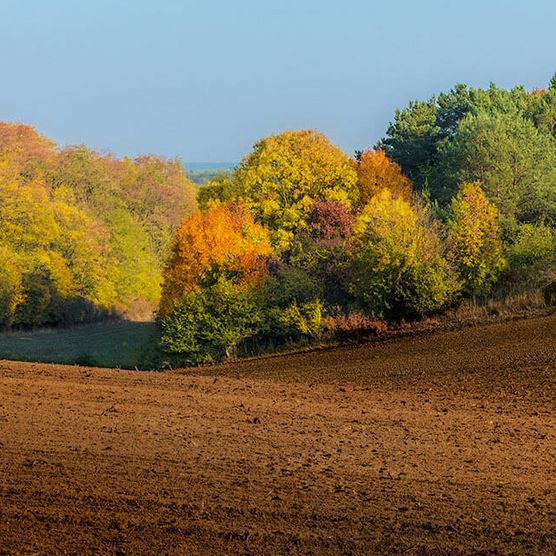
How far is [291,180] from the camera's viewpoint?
174 feet

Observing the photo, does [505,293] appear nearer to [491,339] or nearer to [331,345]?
[331,345]

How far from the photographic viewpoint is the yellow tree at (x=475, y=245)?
45031 mm

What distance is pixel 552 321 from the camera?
33344 mm

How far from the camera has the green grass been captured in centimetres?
A: 5435

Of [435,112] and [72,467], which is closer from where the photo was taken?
[72,467]

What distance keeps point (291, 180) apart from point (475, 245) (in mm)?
11593

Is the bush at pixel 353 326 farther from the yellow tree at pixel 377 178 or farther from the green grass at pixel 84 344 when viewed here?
the yellow tree at pixel 377 178

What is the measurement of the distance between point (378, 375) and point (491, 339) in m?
5.64

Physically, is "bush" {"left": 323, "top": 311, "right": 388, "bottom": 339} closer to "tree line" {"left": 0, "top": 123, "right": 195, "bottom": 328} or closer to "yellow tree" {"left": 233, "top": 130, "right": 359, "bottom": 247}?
"yellow tree" {"left": 233, "top": 130, "right": 359, "bottom": 247}

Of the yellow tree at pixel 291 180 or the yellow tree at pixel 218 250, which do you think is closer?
the yellow tree at pixel 218 250

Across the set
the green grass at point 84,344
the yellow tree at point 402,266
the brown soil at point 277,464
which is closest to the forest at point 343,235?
the yellow tree at point 402,266

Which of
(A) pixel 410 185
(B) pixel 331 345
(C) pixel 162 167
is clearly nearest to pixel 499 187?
(A) pixel 410 185

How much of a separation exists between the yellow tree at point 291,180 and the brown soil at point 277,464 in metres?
26.5

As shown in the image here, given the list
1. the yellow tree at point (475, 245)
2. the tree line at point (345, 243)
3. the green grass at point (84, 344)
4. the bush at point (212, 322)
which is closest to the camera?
the tree line at point (345, 243)
